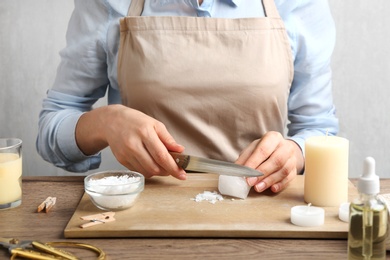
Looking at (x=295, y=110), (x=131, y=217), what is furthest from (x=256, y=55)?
(x=131, y=217)

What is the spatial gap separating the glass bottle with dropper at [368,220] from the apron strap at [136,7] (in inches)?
31.4

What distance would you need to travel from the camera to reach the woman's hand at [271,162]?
1325 mm

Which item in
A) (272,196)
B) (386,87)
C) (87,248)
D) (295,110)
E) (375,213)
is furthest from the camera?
(386,87)

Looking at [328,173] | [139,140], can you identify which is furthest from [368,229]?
[139,140]

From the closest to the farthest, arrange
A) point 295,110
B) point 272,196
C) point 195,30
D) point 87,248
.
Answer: point 87,248
point 272,196
point 195,30
point 295,110

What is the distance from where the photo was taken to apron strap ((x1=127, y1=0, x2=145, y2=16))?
5.25 ft

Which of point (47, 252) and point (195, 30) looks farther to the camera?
point (195, 30)

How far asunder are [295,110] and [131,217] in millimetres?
670

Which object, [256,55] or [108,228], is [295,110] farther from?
[108,228]

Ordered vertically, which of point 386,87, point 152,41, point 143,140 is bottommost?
point 386,87

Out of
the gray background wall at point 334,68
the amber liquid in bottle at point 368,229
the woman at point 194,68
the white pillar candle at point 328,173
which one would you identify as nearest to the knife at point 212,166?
the white pillar candle at point 328,173

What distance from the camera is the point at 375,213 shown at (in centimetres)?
97

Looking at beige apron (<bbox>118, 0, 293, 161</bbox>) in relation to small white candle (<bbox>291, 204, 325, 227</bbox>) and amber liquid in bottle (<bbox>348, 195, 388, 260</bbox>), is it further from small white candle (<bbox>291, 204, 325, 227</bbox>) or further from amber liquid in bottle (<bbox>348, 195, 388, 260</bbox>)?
amber liquid in bottle (<bbox>348, 195, 388, 260</bbox>)

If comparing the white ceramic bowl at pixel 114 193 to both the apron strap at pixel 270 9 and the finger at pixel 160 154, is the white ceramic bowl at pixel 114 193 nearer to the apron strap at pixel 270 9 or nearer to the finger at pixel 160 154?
the finger at pixel 160 154
